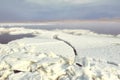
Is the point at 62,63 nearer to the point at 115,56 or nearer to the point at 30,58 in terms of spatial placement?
the point at 30,58

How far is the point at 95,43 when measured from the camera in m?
4.21

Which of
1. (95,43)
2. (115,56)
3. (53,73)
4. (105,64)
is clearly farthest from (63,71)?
(95,43)

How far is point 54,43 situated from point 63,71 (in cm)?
150

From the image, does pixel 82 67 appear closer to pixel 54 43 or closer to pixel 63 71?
pixel 63 71

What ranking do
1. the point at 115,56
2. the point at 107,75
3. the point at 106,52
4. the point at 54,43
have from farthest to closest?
1. the point at 54,43
2. the point at 106,52
3. the point at 115,56
4. the point at 107,75

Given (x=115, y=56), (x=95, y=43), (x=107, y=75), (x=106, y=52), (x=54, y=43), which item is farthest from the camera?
(x=95, y=43)

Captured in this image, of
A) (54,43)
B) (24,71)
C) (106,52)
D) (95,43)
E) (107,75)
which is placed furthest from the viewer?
(95,43)

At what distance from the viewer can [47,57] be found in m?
2.67

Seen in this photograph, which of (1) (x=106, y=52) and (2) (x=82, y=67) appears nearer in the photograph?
(2) (x=82, y=67)

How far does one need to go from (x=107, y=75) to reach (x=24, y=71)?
0.86 meters

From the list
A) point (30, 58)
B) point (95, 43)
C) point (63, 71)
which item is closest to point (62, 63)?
point (63, 71)

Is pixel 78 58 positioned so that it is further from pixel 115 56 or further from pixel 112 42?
pixel 112 42

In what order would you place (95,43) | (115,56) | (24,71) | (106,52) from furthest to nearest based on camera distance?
1. (95,43)
2. (106,52)
3. (115,56)
4. (24,71)

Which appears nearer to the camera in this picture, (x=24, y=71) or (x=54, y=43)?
(x=24, y=71)
